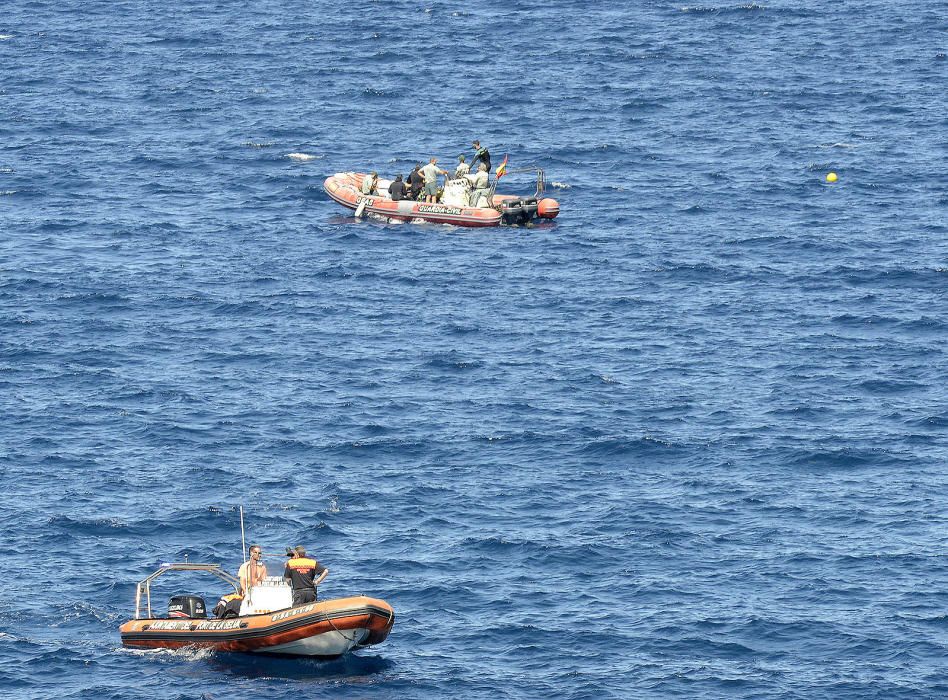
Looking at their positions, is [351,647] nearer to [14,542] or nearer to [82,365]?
[14,542]

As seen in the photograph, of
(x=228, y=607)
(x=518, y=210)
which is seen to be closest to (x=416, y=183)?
(x=518, y=210)

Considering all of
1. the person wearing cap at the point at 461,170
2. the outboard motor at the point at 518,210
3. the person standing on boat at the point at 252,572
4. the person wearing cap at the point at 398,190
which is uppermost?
the person wearing cap at the point at 461,170

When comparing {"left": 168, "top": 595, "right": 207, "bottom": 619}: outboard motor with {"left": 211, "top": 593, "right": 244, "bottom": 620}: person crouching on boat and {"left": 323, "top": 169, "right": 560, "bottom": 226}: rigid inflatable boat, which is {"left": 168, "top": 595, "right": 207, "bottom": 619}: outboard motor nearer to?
{"left": 211, "top": 593, "right": 244, "bottom": 620}: person crouching on boat

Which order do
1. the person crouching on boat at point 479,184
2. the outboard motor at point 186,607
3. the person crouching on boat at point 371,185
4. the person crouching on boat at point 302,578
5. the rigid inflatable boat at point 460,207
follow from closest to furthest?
the person crouching on boat at point 302,578
the outboard motor at point 186,607
the person crouching on boat at point 479,184
the rigid inflatable boat at point 460,207
the person crouching on boat at point 371,185

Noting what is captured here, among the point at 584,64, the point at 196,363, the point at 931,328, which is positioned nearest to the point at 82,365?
the point at 196,363

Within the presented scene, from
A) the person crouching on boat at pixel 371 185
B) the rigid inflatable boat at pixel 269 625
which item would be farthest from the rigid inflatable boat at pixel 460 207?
the rigid inflatable boat at pixel 269 625

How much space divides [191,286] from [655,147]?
26.3 m

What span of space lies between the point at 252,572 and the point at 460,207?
32659 millimetres

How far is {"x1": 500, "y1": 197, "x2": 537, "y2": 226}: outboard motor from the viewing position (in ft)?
229

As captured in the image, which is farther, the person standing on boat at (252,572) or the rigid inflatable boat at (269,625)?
the person standing on boat at (252,572)

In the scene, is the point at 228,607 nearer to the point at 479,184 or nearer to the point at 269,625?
the point at 269,625

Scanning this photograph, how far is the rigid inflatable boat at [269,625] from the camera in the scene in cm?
3741

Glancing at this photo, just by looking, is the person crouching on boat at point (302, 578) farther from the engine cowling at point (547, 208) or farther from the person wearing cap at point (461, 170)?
the person wearing cap at point (461, 170)

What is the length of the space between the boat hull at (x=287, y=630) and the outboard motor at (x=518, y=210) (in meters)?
32.6
